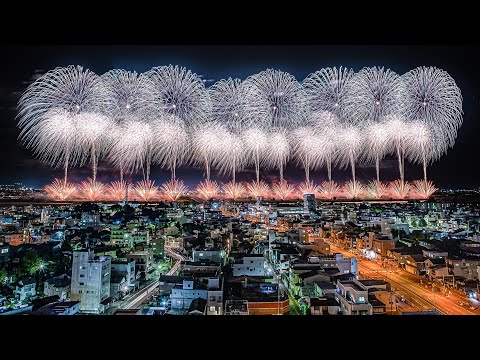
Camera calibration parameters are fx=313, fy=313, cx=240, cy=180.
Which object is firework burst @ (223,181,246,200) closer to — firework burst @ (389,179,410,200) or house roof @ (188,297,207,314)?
house roof @ (188,297,207,314)

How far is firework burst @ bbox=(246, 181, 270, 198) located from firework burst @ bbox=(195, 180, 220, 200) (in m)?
0.62

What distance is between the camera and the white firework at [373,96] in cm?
526

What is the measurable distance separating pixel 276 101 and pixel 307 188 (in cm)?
182

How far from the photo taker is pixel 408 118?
5.61m

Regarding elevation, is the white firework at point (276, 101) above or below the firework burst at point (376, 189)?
above

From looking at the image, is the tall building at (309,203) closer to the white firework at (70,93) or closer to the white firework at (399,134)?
the white firework at (399,134)

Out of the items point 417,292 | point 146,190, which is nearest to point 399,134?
point 417,292

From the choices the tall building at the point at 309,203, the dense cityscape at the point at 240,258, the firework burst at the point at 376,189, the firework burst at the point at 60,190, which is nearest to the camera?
the dense cityscape at the point at 240,258

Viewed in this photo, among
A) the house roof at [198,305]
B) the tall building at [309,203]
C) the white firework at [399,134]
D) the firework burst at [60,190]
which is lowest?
the house roof at [198,305]

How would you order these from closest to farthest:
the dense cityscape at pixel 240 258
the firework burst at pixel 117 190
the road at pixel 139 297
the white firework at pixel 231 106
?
the dense cityscape at pixel 240 258, the road at pixel 139 297, the white firework at pixel 231 106, the firework burst at pixel 117 190

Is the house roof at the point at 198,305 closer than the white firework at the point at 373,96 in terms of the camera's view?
Yes

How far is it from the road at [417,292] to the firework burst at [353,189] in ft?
4.26

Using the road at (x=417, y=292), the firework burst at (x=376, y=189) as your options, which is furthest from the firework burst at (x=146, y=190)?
the firework burst at (x=376, y=189)
